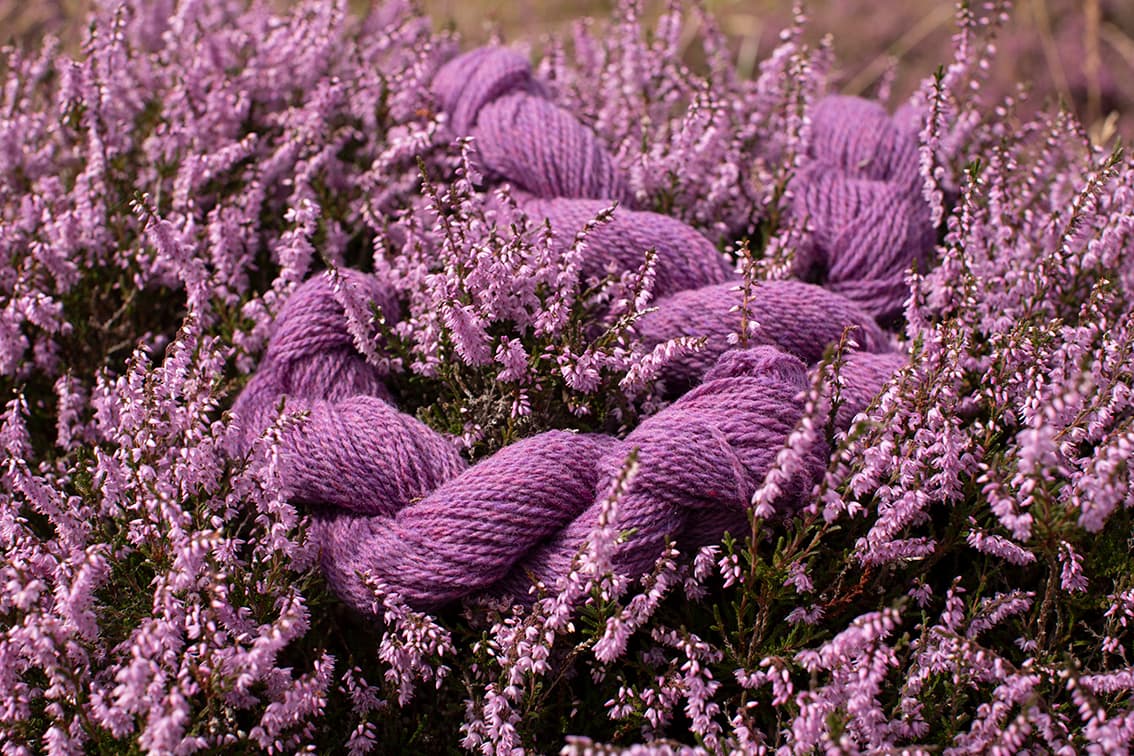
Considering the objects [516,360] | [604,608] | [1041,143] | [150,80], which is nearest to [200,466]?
[516,360]

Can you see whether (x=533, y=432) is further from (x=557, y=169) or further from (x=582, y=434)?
(x=557, y=169)

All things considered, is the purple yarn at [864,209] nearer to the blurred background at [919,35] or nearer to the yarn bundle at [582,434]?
the yarn bundle at [582,434]

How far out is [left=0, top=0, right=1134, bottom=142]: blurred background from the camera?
3.98 m

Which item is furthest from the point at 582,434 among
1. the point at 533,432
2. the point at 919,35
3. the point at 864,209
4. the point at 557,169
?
the point at 919,35

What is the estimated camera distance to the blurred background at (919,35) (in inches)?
157

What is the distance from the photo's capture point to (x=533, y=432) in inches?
62.9

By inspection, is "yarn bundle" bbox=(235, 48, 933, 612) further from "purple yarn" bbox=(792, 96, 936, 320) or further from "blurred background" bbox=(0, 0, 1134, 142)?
"blurred background" bbox=(0, 0, 1134, 142)

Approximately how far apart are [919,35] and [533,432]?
355 centimetres

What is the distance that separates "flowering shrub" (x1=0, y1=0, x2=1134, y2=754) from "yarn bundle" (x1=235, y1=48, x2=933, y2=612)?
5cm

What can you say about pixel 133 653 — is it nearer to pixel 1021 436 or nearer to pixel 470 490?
pixel 470 490

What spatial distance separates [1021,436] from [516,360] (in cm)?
73

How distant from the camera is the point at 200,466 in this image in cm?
140

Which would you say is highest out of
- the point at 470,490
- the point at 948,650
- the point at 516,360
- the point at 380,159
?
the point at 380,159

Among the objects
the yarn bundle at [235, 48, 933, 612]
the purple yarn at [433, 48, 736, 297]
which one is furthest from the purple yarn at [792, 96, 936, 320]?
the purple yarn at [433, 48, 736, 297]
